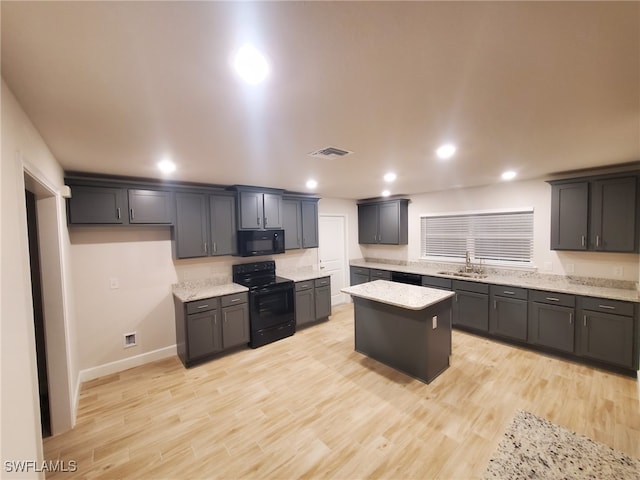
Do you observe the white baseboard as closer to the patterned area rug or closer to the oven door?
the oven door

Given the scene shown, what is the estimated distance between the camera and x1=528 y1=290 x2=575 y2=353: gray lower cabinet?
131 inches

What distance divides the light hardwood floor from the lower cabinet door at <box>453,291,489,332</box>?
0.55 metres

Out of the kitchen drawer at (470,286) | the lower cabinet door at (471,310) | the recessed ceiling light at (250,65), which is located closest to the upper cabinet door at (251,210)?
the recessed ceiling light at (250,65)

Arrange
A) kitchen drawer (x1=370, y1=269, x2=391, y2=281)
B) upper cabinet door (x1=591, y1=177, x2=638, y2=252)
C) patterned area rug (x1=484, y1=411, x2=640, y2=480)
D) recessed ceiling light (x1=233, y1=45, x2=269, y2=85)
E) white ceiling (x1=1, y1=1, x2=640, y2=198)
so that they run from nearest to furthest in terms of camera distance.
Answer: white ceiling (x1=1, y1=1, x2=640, y2=198)
recessed ceiling light (x1=233, y1=45, x2=269, y2=85)
patterned area rug (x1=484, y1=411, x2=640, y2=480)
upper cabinet door (x1=591, y1=177, x2=638, y2=252)
kitchen drawer (x1=370, y1=269, x2=391, y2=281)

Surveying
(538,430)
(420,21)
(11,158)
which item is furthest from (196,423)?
(420,21)

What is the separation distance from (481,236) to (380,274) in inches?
77.8

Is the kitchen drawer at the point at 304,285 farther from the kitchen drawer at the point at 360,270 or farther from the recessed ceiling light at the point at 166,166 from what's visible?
the recessed ceiling light at the point at 166,166

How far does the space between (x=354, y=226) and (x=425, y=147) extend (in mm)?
3986

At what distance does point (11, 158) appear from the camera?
126 centimetres

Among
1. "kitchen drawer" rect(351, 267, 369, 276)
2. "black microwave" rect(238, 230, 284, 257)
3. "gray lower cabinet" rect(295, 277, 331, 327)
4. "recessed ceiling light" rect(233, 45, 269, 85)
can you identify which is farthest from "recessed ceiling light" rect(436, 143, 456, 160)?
"kitchen drawer" rect(351, 267, 369, 276)

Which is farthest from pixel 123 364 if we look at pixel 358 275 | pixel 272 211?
pixel 358 275

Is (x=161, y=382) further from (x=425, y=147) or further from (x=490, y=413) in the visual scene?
(x=425, y=147)

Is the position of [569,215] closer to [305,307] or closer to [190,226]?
[305,307]

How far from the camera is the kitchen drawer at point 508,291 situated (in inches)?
145
